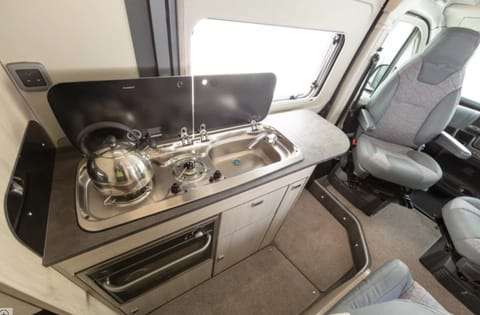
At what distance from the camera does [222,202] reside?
826 mm

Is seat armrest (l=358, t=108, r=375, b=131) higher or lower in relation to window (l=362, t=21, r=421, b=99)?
A: lower

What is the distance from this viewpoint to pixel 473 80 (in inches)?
78.2

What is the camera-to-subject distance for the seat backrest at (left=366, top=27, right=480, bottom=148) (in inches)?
59.2

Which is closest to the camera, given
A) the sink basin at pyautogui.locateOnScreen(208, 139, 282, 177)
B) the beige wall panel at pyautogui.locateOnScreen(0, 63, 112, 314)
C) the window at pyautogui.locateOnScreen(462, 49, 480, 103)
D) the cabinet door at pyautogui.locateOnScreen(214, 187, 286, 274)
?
the beige wall panel at pyautogui.locateOnScreen(0, 63, 112, 314)

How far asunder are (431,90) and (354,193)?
1165mm

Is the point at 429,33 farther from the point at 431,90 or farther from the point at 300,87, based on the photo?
the point at 300,87

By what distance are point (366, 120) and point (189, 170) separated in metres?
1.79

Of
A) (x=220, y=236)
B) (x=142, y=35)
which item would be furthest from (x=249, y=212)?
(x=142, y=35)

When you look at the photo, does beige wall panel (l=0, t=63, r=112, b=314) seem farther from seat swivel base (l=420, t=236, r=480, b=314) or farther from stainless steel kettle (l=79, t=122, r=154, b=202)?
seat swivel base (l=420, t=236, r=480, b=314)

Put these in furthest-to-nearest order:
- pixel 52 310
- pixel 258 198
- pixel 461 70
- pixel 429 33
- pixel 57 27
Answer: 1. pixel 429 33
2. pixel 461 70
3. pixel 258 198
4. pixel 57 27
5. pixel 52 310

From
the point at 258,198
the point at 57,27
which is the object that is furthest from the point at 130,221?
the point at 57,27

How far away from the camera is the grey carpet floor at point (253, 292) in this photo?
1.25m

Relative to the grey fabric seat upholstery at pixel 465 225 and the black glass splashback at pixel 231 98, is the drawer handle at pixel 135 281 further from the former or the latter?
the grey fabric seat upholstery at pixel 465 225

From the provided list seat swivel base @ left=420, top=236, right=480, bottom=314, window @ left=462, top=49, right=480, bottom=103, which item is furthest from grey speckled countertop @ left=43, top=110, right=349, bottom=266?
window @ left=462, top=49, right=480, bottom=103
